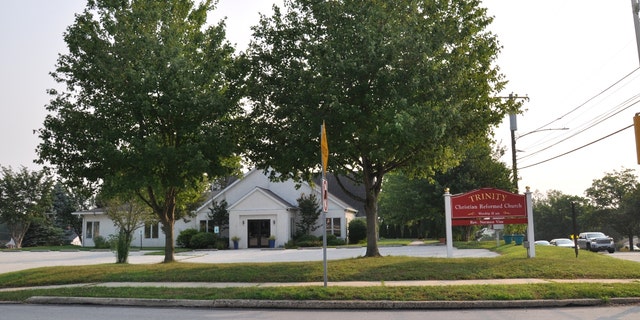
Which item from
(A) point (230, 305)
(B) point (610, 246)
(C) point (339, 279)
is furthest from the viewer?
(B) point (610, 246)

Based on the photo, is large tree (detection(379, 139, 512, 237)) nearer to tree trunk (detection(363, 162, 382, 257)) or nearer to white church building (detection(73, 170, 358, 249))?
white church building (detection(73, 170, 358, 249))

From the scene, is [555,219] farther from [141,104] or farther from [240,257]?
[141,104]

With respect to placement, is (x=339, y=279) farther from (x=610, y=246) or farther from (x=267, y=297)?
(x=610, y=246)

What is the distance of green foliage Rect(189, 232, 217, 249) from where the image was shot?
40531 millimetres

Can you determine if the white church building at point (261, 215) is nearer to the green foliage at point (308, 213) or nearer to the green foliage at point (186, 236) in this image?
the green foliage at point (308, 213)

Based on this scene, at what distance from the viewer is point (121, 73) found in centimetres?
1878

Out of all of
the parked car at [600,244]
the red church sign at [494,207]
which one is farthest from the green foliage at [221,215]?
the parked car at [600,244]

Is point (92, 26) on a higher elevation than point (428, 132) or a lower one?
higher

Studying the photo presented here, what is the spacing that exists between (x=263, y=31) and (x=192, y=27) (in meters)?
3.21

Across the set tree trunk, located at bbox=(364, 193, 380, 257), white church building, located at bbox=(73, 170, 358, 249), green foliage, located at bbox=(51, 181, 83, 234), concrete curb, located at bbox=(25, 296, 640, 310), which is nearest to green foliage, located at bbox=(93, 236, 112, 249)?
white church building, located at bbox=(73, 170, 358, 249)

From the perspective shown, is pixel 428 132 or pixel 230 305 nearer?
pixel 230 305

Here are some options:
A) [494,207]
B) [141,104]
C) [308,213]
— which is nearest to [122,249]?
[141,104]

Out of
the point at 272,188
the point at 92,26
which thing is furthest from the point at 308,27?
the point at 272,188

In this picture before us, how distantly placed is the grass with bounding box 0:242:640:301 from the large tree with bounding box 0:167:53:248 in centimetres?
3614
